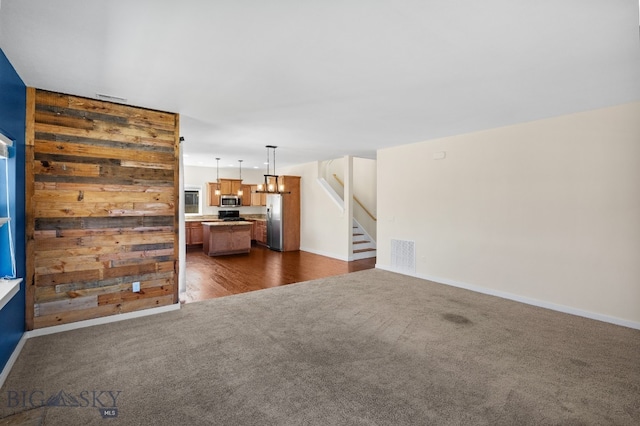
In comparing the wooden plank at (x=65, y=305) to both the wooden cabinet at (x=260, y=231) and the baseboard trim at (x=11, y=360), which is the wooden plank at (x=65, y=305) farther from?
the wooden cabinet at (x=260, y=231)

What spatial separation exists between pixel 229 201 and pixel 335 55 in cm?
848

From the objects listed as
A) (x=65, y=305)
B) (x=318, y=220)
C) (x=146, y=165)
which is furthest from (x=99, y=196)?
(x=318, y=220)

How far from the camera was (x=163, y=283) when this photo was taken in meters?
4.06

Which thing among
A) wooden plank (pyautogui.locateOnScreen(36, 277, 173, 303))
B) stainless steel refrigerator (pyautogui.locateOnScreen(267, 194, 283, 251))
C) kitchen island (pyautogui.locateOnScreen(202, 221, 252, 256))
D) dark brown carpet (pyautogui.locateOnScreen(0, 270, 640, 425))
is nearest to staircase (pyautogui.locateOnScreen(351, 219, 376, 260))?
stainless steel refrigerator (pyautogui.locateOnScreen(267, 194, 283, 251))

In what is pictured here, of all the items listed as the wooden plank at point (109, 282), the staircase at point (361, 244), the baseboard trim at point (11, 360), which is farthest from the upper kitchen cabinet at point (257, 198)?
the baseboard trim at point (11, 360)

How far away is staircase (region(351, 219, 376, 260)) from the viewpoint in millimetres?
8031

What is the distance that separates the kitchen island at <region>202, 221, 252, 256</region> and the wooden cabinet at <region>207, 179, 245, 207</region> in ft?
5.77

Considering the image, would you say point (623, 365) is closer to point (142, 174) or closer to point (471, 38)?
point (471, 38)

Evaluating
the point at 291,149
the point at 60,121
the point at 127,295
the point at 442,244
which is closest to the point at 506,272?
the point at 442,244

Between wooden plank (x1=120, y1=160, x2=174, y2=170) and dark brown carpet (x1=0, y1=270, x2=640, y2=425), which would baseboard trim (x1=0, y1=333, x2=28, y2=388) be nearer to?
dark brown carpet (x1=0, y1=270, x2=640, y2=425)

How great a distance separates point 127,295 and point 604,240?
5.94m

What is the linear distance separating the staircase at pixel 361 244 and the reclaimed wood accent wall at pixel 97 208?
4906 millimetres

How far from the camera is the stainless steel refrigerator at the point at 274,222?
29.6 feet

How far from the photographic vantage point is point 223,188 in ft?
33.4
